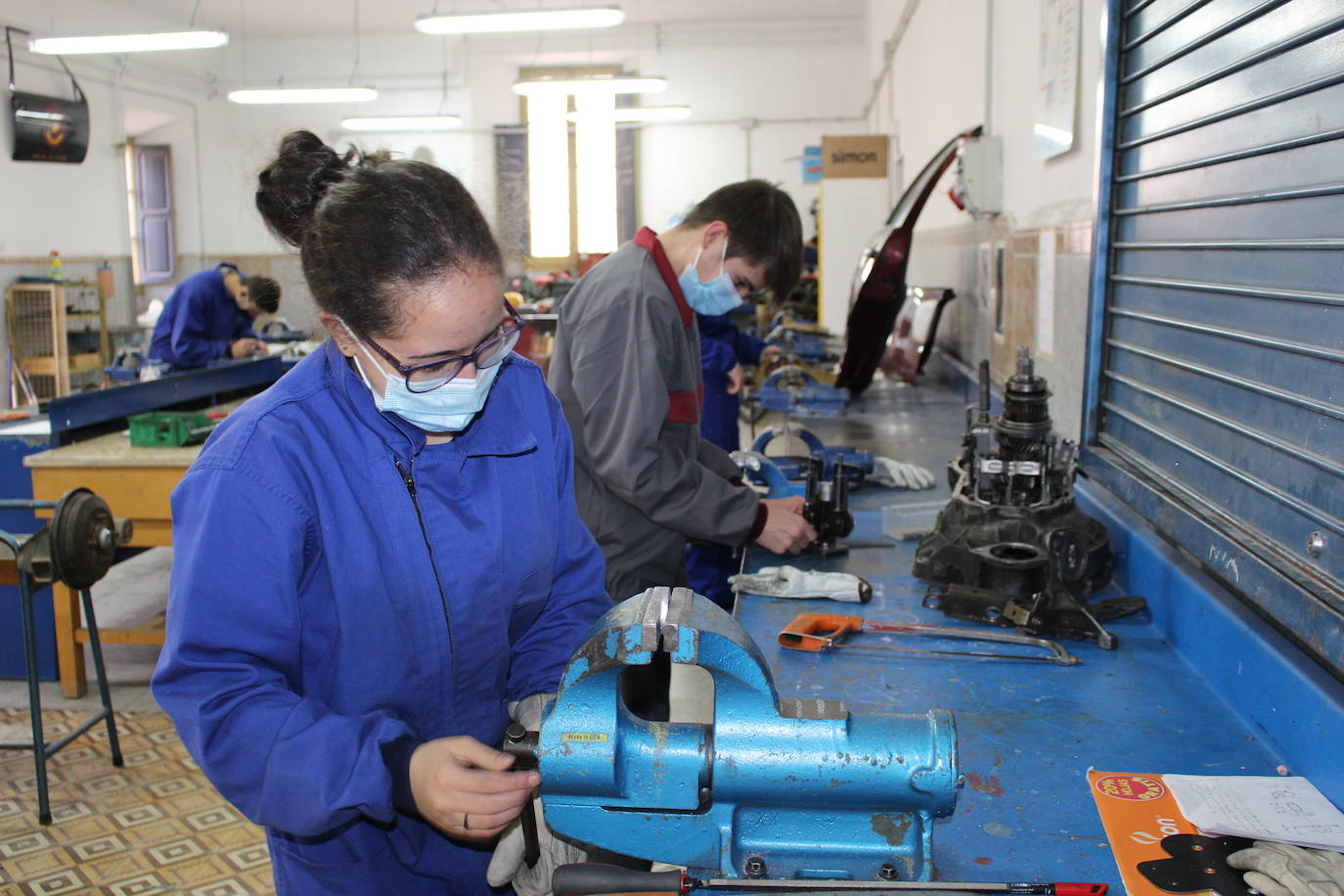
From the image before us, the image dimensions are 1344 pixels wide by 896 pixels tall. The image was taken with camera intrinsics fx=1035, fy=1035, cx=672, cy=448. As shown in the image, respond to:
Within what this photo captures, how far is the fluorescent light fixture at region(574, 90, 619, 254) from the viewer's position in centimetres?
1248

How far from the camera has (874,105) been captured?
1014cm

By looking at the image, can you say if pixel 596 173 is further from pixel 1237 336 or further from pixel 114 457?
pixel 1237 336

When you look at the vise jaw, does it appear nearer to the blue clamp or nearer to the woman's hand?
the woman's hand

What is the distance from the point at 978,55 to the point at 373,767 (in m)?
3.69

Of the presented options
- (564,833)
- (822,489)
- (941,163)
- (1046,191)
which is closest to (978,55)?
(941,163)

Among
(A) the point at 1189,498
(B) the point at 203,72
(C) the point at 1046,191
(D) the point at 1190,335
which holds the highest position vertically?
(B) the point at 203,72

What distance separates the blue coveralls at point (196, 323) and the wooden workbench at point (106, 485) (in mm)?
2477

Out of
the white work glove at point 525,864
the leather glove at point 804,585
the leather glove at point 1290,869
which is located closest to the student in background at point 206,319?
the leather glove at point 804,585

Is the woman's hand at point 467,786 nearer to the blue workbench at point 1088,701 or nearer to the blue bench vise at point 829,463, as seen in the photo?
the blue workbench at point 1088,701

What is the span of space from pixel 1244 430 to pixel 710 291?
45.9 inches

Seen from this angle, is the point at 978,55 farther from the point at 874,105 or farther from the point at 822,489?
the point at 874,105

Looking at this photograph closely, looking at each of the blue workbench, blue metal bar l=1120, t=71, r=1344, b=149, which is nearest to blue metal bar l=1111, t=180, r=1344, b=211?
blue metal bar l=1120, t=71, r=1344, b=149

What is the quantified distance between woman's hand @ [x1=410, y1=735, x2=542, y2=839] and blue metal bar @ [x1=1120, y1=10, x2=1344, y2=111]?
1.13 meters

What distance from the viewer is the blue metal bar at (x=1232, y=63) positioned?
1139mm
